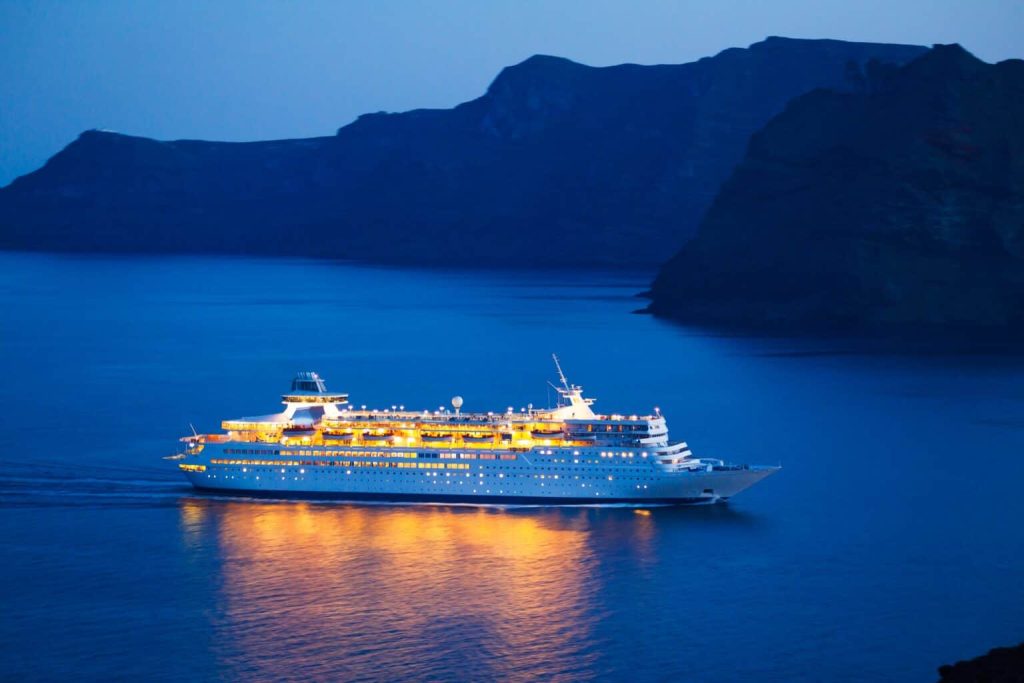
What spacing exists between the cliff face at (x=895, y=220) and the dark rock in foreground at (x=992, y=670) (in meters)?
82.3

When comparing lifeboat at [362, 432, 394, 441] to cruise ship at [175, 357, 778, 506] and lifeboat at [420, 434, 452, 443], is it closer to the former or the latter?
cruise ship at [175, 357, 778, 506]

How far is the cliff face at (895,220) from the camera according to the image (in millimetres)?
105125

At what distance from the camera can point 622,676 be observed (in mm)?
30953

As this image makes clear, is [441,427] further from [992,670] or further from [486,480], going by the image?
[992,670]

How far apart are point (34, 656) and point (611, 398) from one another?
40.1 m

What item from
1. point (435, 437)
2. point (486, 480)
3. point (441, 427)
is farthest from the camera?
point (435, 437)

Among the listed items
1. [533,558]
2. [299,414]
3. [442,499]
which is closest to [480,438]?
[442,499]

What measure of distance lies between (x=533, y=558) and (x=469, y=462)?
597 centimetres

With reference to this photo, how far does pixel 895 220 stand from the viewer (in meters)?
107

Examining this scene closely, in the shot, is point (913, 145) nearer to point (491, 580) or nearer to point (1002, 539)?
point (1002, 539)

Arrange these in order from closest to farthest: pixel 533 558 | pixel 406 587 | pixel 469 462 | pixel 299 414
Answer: pixel 406 587, pixel 533 558, pixel 469 462, pixel 299 414

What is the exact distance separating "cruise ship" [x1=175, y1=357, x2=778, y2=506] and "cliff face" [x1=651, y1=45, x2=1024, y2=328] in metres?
63.7

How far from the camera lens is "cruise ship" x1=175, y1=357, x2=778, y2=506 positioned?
43.4m

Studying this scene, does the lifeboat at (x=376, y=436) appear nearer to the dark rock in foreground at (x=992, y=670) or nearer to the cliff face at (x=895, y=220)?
the dark rock in foreground at (x=992, y=670)
